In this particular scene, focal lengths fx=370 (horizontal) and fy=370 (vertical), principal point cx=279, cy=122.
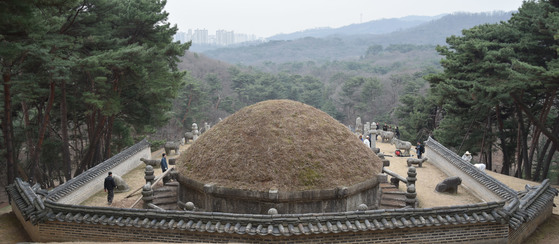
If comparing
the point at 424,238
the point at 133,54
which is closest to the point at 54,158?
the point at 133,54

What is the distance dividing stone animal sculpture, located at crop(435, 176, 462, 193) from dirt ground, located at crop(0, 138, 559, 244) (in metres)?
0.22

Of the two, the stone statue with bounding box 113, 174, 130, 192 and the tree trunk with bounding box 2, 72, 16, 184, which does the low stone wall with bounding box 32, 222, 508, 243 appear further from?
the tree trunk with bounding box 2, 72, 16, 184

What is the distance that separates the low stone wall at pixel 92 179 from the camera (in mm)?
12983

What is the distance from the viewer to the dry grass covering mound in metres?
11.3

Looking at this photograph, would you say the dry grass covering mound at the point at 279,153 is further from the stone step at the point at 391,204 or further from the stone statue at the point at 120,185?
the stone statue at the point at 120,185

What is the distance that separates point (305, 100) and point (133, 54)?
159 feet

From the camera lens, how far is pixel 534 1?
2019 centimetres

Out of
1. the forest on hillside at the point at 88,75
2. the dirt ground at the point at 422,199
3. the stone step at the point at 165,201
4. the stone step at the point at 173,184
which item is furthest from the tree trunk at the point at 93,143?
the stone step at the point at 165,201

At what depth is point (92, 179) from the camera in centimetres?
1506

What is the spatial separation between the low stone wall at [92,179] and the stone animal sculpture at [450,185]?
14.2m

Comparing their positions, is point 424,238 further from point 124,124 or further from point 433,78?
point 124,124

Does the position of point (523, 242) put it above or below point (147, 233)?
below

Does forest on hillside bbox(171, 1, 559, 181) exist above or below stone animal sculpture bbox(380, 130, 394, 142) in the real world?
above

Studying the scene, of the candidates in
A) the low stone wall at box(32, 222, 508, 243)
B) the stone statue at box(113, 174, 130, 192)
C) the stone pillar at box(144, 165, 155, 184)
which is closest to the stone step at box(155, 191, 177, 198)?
the stone pillar at box(144, 165, 155, 184)
